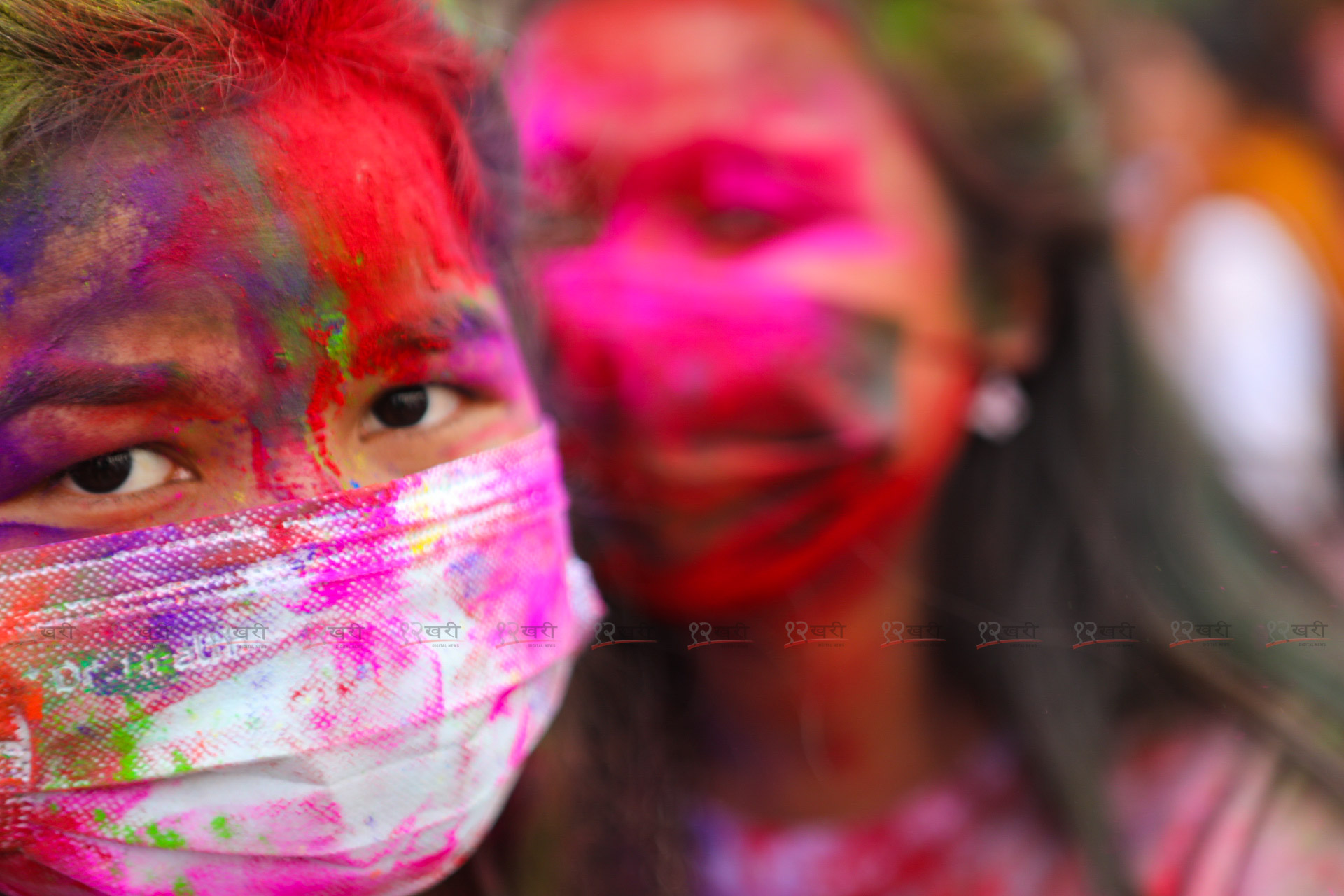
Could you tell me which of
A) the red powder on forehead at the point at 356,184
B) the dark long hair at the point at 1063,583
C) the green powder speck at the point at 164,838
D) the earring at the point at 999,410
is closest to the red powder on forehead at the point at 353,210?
the red powder on forehead at the point at 356,184

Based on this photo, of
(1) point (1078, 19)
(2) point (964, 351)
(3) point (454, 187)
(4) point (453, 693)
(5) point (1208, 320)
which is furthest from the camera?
(5) point (1208, 320)

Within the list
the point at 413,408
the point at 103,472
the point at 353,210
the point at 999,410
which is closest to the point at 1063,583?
the point at 999,410

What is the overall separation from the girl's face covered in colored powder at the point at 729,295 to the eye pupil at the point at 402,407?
58 centimetres

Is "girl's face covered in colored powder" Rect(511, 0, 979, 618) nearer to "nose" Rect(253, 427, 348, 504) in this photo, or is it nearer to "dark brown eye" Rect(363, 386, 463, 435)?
"dark brown eye" Rect(363, 386, 463, 435)

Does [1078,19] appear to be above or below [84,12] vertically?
below

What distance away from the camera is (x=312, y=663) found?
933 mm

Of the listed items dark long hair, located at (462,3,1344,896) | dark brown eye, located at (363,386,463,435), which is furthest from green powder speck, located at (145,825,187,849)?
dark long hair, located at (462,3,1344,896)

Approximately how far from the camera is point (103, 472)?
93 cm

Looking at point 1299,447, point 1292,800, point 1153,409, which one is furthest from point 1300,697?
Answer: point 1299,447

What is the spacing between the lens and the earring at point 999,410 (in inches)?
73.6

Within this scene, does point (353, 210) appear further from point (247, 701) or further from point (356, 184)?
point (247, 701)

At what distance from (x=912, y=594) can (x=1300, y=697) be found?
609 mm

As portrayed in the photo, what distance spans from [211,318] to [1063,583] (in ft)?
4.83

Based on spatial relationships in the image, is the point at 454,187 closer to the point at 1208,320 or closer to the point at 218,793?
the point at 218,793
